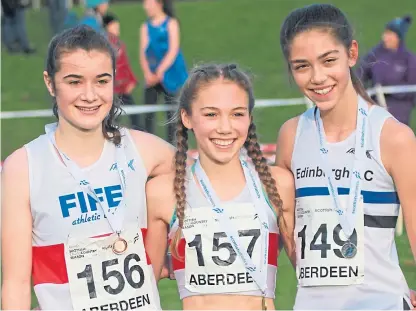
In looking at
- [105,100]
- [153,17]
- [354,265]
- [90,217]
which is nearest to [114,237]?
[90,217]

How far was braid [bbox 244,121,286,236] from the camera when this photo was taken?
486 centimetres

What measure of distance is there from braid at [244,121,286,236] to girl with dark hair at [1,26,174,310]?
52 cm

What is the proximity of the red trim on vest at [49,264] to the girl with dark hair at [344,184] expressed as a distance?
916mm

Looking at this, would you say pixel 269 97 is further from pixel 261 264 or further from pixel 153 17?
pixel 261 264

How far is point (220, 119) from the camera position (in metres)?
4.80

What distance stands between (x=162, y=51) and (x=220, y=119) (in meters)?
7.86

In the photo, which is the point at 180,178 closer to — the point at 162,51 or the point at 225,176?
the point at 225,176

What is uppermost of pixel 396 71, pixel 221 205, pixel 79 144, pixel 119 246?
pixel 396 71

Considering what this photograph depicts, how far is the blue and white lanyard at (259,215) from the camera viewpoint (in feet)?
15.5

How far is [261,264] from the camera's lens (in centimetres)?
475

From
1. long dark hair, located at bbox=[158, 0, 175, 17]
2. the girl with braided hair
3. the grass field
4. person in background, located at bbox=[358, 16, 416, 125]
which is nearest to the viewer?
the girl with braided hair

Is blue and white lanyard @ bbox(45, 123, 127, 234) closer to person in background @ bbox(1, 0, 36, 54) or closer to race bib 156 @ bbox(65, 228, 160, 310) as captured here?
race bib 156 @ bbox(65, 228, 160, 310)

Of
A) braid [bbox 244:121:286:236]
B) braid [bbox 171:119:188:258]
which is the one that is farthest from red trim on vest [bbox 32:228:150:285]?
braid [bbox 244:121:286:236]

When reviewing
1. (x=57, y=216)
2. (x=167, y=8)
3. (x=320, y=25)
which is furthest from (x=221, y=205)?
(x=167, y=8)
